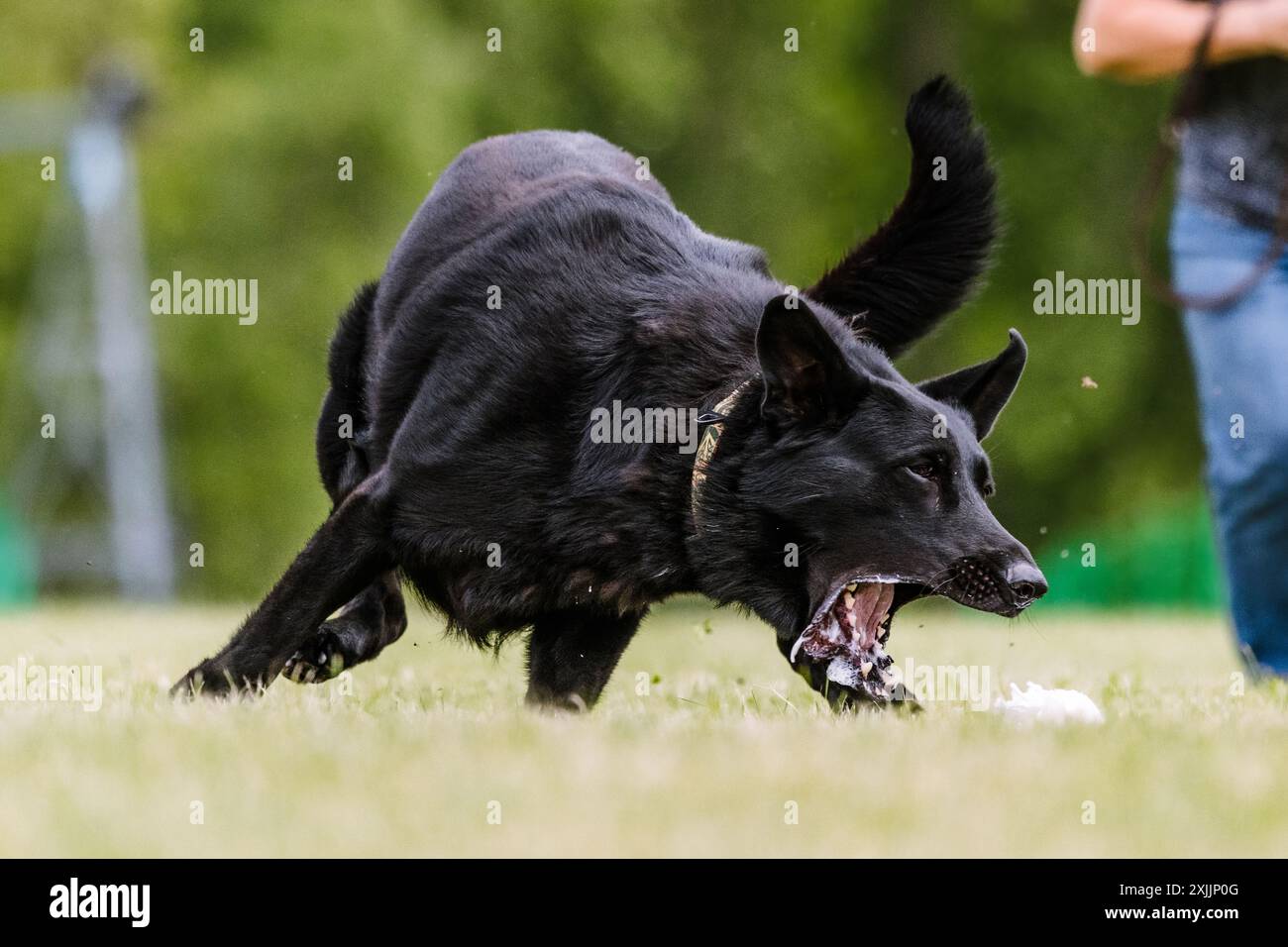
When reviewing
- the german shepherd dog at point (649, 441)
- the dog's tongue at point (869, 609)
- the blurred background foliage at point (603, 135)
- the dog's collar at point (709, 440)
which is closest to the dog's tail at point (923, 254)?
the german shepherd dog at point (649, 441)

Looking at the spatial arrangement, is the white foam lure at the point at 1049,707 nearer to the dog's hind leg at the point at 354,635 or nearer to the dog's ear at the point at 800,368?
the dog's ear at the point at 800,368

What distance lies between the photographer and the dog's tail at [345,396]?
540cm

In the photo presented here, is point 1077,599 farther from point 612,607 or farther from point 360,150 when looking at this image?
point 612,607

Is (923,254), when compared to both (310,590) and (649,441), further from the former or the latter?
(310,590)

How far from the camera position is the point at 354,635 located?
533 centimetres

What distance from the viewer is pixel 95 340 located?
22281mm

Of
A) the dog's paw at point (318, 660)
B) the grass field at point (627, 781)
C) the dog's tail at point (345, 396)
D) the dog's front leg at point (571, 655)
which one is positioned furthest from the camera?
the dog's tail at point (345, 396)

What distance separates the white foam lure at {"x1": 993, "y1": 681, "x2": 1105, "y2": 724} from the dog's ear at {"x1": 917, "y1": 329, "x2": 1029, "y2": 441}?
673 millimetres

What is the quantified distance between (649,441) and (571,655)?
0.85 m

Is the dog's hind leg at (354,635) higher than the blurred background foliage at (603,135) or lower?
lower

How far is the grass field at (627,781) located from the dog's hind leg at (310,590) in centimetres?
14

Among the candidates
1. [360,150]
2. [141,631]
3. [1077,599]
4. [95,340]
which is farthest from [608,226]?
[95,340]

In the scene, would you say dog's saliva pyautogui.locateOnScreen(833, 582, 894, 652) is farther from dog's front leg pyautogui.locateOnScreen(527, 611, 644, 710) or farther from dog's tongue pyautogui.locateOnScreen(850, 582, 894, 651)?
dog's front leg pyautogui.locateOnScreen(527, 611, 644, 710)

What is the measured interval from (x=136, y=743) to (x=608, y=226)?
6.05 ft
